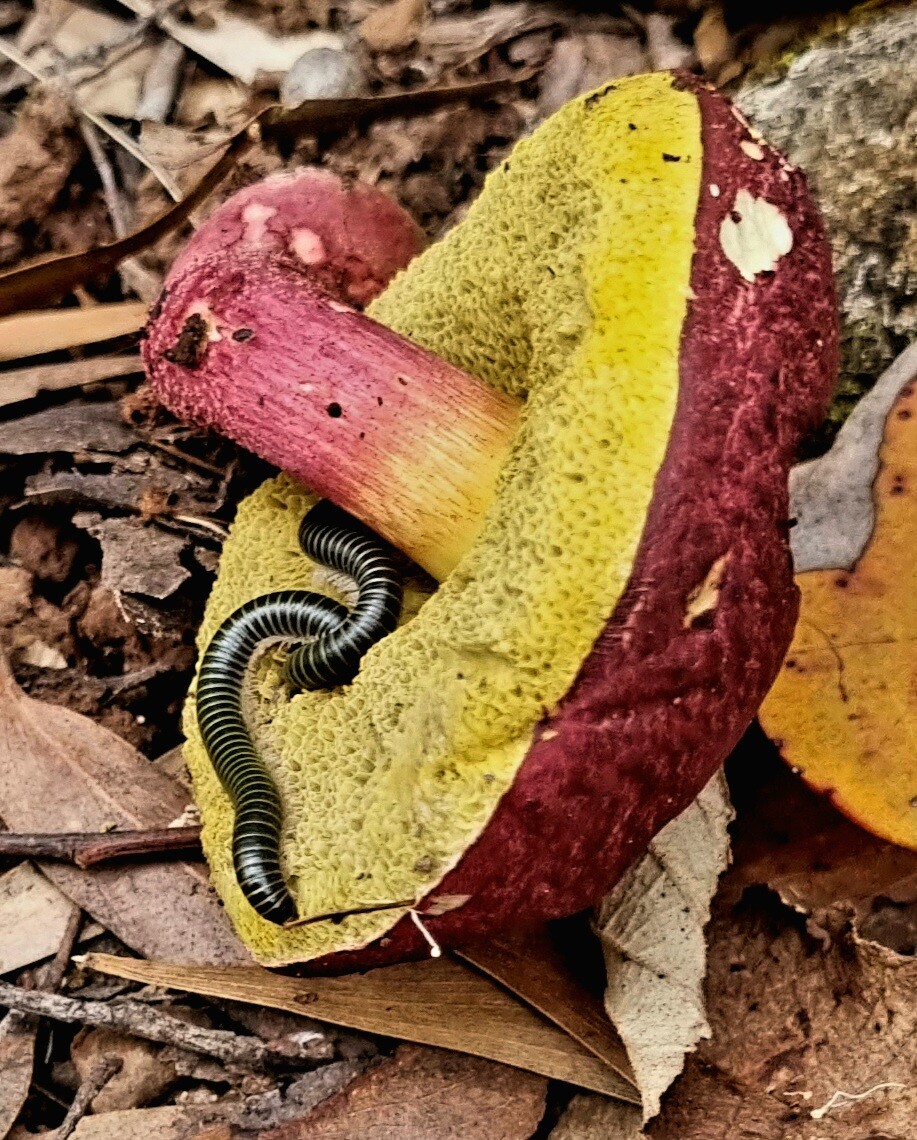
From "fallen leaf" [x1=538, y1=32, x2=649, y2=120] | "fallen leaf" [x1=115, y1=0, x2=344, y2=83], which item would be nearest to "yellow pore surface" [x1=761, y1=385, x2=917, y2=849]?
"fallen leaf" [x1=538, y1=32, x2=649, y2=120]

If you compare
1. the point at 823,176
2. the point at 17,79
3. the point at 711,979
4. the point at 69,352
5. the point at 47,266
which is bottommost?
the point at 711,979

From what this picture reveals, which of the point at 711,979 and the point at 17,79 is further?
the point at 17,79

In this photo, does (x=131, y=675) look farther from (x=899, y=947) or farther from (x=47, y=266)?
(x=899, y=947)

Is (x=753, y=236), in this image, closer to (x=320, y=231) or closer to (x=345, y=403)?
(x=345, y=403)

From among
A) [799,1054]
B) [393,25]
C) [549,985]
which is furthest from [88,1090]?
[393,25]

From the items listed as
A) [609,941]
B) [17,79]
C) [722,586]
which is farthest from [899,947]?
[17,79]

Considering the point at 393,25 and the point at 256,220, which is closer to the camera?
the point at 256,220
